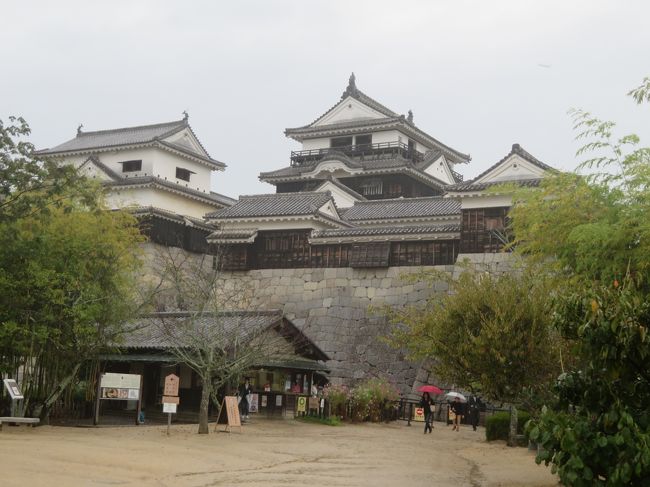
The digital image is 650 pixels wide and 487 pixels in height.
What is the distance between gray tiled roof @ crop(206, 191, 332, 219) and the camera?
37.5m

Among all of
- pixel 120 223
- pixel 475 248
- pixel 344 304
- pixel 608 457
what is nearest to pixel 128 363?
pixel 120 223

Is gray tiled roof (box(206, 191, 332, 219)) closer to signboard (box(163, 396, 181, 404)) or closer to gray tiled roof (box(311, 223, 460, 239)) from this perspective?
gray tiled roof (box(311, 223, 460, 239))

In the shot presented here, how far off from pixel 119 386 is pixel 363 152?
2739 cm

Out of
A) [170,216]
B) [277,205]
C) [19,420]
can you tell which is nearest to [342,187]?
[277,205]

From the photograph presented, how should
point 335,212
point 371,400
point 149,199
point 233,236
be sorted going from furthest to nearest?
1. point 149,199
2. point 335,212
3. point 233,236
4. point 371,400

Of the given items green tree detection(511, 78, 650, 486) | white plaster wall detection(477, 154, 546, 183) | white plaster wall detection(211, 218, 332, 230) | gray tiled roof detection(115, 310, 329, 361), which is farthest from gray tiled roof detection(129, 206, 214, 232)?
green tree detection(511, 78, 650, 486)

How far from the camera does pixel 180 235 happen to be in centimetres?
4138

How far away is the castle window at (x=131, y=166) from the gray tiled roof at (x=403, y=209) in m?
11.7

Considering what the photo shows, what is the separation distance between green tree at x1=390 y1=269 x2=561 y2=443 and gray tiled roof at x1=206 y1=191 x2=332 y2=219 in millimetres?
21929

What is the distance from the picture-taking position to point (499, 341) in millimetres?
14016

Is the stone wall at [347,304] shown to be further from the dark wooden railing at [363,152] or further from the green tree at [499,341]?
the green tree at [499,341]

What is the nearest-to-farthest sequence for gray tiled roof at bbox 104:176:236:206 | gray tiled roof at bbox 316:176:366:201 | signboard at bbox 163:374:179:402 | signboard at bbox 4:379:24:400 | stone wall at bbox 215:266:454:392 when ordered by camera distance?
signboard at bbox 4:379:24:400 < signboard at bbox 163:374:179:402 < stone wall at bbox 215:266:454:392 < gray tiled roof at bbox 104:176:236:206 < gray tiled roof at bbox 316:176:366:201

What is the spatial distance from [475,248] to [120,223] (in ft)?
44.8

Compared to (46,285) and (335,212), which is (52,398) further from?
(335,212)
